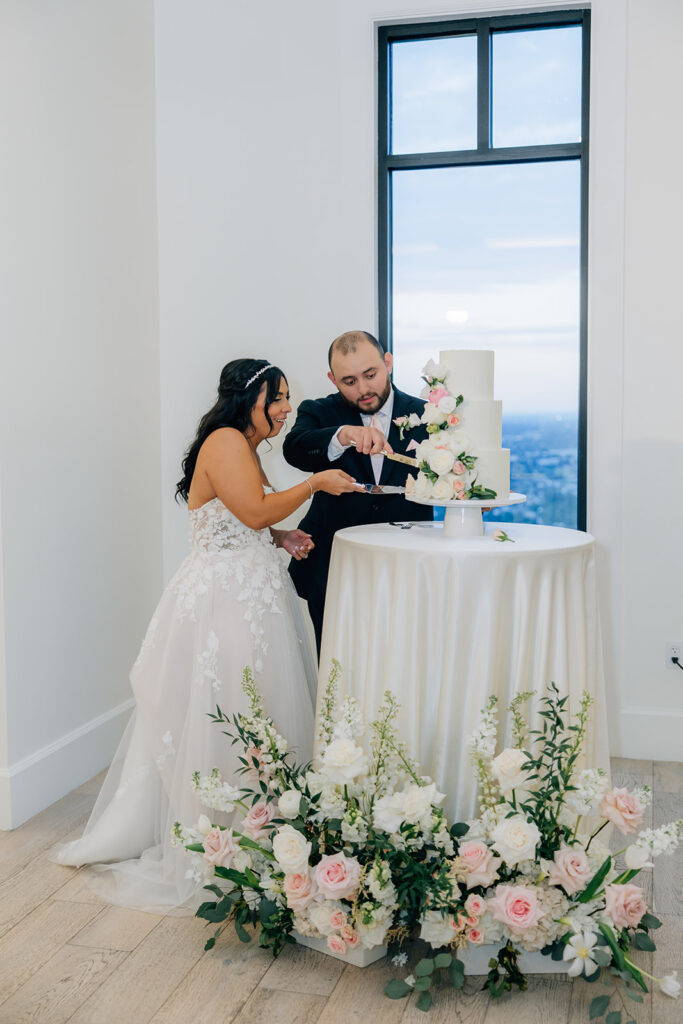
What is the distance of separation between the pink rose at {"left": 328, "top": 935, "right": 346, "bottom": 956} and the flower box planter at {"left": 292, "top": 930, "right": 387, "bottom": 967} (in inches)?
4.4

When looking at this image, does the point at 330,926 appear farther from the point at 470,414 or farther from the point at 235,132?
the point at 235,132

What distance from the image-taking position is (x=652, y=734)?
368cm

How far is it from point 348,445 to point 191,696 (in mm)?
880

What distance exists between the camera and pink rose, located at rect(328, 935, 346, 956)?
2.11 m

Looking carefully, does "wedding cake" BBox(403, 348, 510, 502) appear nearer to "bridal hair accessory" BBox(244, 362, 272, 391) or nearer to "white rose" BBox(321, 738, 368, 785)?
"bridal hair accessory" BBox(244, 362, 272, 391)

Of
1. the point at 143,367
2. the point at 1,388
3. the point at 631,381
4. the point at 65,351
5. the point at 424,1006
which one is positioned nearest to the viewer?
the point at 424,1006

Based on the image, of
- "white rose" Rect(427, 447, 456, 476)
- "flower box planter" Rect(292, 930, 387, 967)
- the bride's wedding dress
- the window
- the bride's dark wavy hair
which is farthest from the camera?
the window

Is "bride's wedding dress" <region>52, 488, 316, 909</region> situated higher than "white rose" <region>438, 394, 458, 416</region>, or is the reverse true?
"white rose" <region>438, 394, 458, 416</region>

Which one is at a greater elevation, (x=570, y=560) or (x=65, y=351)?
(x=65, y=351)

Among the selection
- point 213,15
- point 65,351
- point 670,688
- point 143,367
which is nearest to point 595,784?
point 670,688

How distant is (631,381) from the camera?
3623mm

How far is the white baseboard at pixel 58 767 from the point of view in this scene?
3.02 meters

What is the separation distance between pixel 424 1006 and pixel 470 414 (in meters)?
1.41

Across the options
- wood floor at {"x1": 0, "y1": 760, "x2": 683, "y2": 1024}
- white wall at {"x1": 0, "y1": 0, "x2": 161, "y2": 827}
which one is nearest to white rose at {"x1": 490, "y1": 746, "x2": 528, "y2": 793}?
wood floor at {"x1": 0, "y1": 760, "x2": 683, "y2": 1024}
